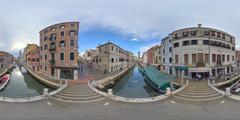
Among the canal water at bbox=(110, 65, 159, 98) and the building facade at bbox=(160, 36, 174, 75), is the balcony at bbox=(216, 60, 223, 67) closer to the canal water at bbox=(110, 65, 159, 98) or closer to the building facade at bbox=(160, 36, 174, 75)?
the building facade at bbox=(160, 36, 174, 75)

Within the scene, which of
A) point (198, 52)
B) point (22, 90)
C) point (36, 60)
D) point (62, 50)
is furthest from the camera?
point (36, 60)

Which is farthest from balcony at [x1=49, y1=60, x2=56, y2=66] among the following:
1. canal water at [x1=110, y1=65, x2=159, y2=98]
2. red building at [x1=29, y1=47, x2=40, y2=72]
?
red building at [x1=29, y1=47, x2=40, y2=72]

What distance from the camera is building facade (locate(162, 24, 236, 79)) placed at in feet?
86.4

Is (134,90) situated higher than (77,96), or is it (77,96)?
(77,96)

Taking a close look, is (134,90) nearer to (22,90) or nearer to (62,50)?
(62,50)

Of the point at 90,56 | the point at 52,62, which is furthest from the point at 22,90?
the point at 90,56

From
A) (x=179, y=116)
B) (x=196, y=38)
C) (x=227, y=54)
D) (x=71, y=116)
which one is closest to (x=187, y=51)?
(x=196, y=38)

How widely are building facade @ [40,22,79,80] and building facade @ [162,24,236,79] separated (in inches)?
586

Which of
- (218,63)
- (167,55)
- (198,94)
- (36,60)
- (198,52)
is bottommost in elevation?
(198,94)

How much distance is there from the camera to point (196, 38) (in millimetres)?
26438

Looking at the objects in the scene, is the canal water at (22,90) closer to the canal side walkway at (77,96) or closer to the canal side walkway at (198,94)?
the canal side walkway at (77,96)

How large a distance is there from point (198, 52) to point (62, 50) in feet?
63.9

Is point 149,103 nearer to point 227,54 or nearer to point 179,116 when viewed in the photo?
point 179,116

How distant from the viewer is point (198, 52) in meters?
26.3
